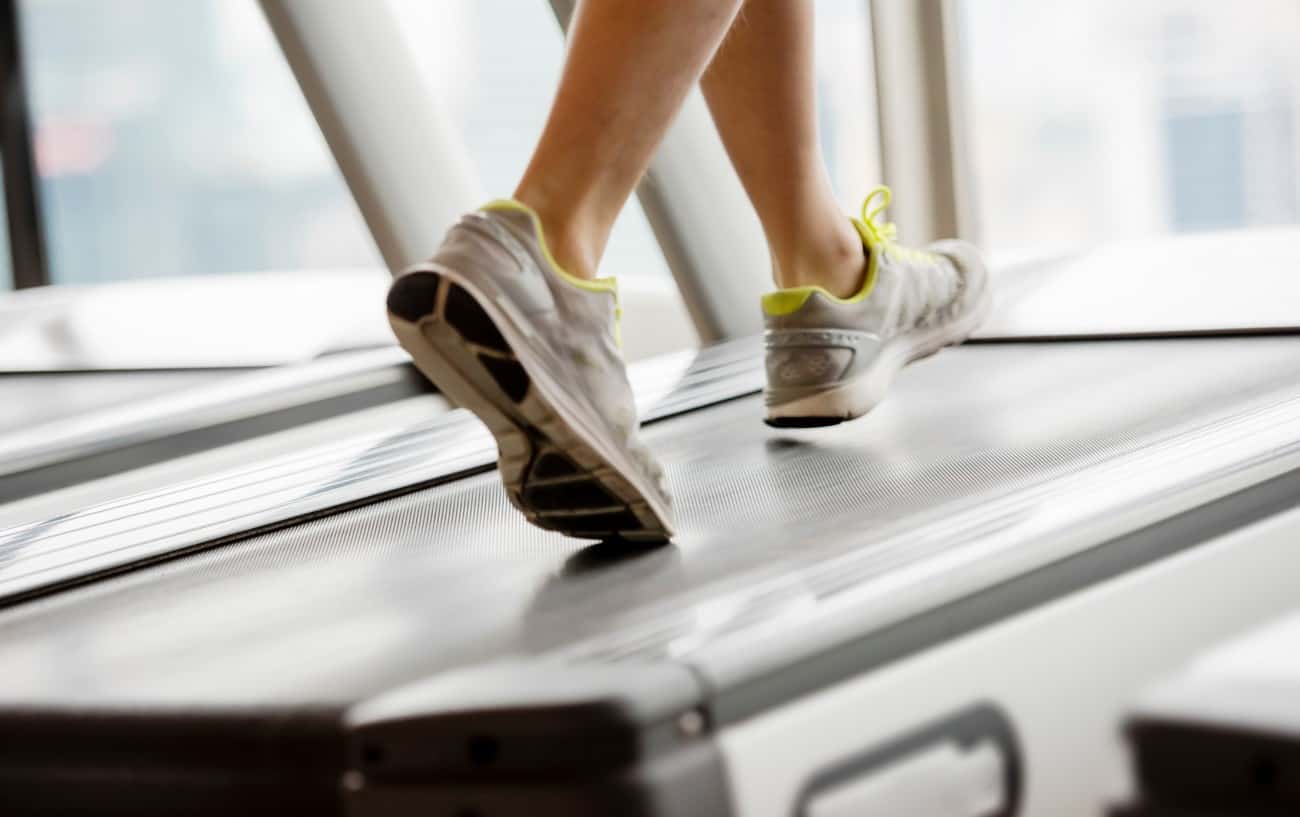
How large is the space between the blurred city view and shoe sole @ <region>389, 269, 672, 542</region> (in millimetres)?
1673

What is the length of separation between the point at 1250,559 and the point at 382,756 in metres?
0.73

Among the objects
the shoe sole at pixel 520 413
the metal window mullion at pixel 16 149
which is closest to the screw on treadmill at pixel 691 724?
the shoe sole at pixel 520 413

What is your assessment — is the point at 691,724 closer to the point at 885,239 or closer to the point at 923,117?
the point at 885,239

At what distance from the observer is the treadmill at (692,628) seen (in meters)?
0.87

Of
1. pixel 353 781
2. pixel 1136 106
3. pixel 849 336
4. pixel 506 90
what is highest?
pixel 506 90

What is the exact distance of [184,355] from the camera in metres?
3.36

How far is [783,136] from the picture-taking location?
167cm

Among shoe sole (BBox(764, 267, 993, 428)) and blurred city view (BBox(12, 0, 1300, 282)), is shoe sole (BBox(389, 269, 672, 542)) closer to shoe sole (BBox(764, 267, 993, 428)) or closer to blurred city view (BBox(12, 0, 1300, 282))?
shoe sole (BBox(764, 267, 993, 428))

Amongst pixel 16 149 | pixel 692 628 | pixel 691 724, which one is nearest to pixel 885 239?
Answer: pixel 692 628

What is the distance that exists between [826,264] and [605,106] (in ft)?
1.88

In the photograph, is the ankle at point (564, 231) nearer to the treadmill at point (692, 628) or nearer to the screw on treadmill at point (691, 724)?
the treadmill at point (692, 628)

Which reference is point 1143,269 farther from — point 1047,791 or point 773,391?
point 1047,791

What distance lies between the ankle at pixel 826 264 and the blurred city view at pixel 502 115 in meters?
1.16

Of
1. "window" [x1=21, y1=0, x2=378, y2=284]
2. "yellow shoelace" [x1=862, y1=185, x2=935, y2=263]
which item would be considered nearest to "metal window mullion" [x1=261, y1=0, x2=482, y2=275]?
"yellow shoelace" [x1=862, y1=185, x2=935, y2=263]
